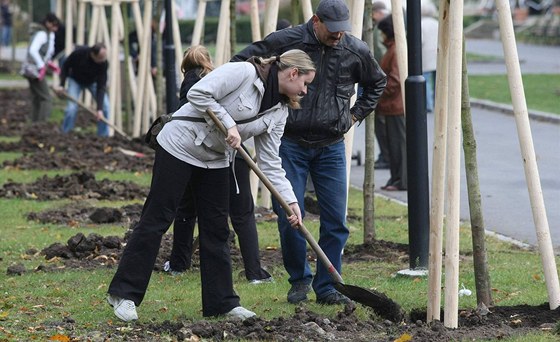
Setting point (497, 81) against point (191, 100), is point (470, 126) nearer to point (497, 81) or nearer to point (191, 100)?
point (191, 100)

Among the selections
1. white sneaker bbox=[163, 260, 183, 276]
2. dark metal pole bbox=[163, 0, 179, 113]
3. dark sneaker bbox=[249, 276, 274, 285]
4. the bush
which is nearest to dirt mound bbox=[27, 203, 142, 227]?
white sneaker bbox=[163, 260, 183, 276]

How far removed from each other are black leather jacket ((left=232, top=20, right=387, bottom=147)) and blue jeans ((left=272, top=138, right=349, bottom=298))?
80 mm

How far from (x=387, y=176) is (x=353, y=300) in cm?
865

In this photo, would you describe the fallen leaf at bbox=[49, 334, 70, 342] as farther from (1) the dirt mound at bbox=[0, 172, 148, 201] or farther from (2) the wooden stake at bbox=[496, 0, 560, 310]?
(1) the dirt mound at bbox=[0, 172, 148, 201]

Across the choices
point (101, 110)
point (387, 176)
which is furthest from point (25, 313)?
point (101, 110)

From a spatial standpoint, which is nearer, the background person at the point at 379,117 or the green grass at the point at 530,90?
the background person at the point at 379,117

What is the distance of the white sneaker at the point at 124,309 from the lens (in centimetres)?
751

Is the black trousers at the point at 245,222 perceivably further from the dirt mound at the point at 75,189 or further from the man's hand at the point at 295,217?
the dirt mound at the point at 75,189

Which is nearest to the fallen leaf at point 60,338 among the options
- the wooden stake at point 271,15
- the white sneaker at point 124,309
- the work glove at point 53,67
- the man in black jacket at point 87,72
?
the white sneaker at point 124,309

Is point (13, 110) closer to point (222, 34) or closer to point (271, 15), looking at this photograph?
point (222, 34)

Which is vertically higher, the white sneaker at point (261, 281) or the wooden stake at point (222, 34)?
the wooden stake at point (222, 34)

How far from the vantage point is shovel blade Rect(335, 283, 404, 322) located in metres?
7.51

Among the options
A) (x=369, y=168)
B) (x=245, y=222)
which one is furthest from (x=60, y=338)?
(x=369, y=168)

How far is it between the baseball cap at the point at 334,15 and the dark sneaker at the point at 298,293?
1.68 metres
